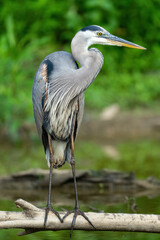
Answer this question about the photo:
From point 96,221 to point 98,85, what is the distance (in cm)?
790

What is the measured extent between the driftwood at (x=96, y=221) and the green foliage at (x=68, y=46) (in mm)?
6123

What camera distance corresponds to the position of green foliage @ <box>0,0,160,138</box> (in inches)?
Result: 395

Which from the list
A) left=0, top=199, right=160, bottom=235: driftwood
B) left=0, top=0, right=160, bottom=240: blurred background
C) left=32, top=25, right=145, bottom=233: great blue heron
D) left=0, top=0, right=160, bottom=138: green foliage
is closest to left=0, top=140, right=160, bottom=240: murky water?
left=0, top=0, right=160, bottom=240: blurred background

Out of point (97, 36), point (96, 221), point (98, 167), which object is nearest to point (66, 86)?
point (97, 36)

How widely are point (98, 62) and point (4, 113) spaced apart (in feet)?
19.2

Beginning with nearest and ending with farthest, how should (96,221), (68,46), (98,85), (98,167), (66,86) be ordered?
(96,221) → (66,86) → (98,167) → (98,85) → (68,46)

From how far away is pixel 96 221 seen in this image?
353cm

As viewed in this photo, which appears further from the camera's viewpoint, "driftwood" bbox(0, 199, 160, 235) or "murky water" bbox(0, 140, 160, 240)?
"murky water" bbox(0, 140, 160, 240)

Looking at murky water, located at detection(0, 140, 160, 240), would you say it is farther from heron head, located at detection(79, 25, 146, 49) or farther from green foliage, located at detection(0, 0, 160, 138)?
heron head, located at detection(79, 25, 146, 49)

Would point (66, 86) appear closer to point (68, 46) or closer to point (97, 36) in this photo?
point (97, 36)

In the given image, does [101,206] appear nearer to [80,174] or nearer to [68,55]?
[80,174]

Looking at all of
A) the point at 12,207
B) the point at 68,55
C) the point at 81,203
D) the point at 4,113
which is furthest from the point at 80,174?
the point at 4,113

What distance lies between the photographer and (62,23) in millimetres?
12539

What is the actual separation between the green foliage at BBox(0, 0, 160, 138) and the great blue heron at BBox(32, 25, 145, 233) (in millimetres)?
5510
